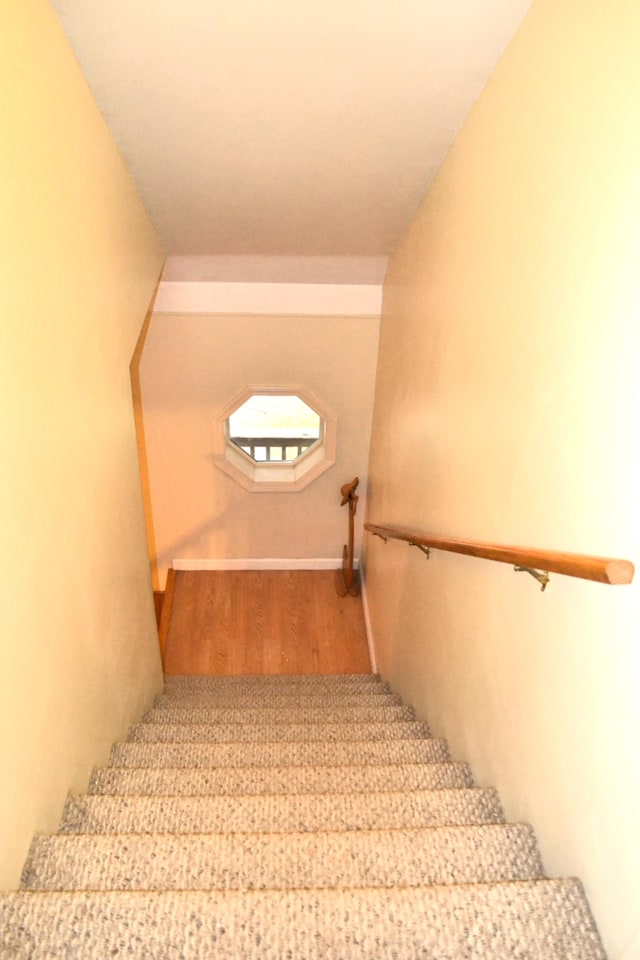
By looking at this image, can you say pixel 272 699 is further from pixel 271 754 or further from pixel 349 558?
pixel 349 558

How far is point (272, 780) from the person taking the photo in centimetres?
206

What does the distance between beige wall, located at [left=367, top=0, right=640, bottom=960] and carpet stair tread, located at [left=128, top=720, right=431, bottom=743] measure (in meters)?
0.22

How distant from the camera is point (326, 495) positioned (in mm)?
5438

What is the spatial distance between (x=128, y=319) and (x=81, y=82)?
919 mm

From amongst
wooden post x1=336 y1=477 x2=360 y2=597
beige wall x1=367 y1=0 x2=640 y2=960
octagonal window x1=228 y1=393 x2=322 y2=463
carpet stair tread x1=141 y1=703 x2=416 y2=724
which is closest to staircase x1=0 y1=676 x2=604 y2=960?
beige wall x1=367 y1=0 x2=640 y2=960

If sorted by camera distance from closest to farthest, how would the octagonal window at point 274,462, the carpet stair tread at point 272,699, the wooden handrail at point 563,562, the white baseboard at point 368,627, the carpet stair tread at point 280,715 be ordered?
the wooden handrail at point 563,562 < the carpet stair tread at point 280,715 < the carpet stair tread at point 272,699 < the white baseboard at point 368,627 < the octagonal window at point 274,462

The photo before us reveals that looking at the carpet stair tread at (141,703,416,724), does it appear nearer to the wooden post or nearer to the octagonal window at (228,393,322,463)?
the wooden post

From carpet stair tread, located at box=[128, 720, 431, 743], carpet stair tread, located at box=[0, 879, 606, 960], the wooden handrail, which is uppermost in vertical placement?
the wooden handrail

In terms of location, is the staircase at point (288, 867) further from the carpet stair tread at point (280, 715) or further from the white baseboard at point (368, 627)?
the white baseboard at point (368, 627)

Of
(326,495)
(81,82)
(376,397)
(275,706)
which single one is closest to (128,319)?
(81,82)

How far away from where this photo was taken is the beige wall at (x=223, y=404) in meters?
4.70

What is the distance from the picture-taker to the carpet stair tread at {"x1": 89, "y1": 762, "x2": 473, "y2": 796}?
2.03 metres

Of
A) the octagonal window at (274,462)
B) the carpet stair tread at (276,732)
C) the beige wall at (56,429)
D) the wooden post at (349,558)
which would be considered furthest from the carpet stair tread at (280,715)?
the octagonal window at (274,462)

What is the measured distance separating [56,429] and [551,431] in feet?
4.13
